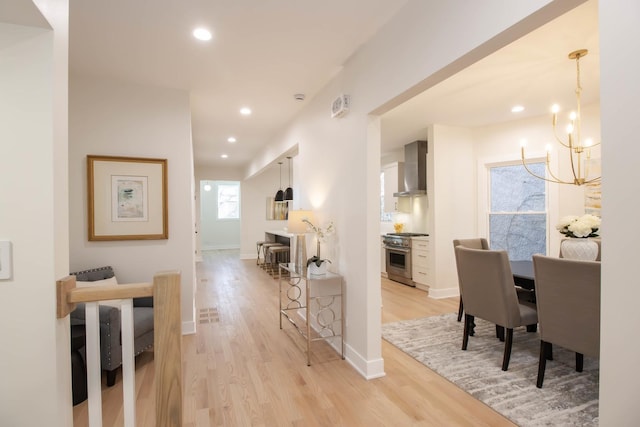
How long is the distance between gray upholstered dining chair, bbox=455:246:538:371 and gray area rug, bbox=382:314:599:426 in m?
0.20

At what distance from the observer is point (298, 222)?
3594 mm

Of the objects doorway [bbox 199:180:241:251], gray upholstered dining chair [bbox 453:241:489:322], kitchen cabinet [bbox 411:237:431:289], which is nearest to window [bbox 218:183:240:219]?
doorway [bbox 199:180:241:251]

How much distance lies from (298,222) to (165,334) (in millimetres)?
2496

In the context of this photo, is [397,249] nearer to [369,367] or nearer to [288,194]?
[288,194]

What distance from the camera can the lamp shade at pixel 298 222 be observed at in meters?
3.58

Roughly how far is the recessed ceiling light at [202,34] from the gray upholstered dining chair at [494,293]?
2.76 metres

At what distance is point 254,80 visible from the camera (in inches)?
129

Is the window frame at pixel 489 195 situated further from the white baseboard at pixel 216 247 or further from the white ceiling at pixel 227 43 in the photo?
the white baseboard at pixel 216 247

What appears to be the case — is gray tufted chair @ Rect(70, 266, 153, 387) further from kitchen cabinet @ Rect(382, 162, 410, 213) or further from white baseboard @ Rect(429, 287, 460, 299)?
kitchen cabinet @ Rect(382, 162, 410, 213)

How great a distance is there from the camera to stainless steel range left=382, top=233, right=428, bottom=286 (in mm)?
5836

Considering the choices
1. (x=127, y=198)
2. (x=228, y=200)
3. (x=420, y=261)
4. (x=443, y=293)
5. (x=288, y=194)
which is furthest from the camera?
(x=228, y=200)

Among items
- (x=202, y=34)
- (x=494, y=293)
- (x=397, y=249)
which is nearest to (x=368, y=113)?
(x=202, y=34)

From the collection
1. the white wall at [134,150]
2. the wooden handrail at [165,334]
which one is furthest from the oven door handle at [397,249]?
the wooden handrail at [165,334]

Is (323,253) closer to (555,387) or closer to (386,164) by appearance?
(555,387)
